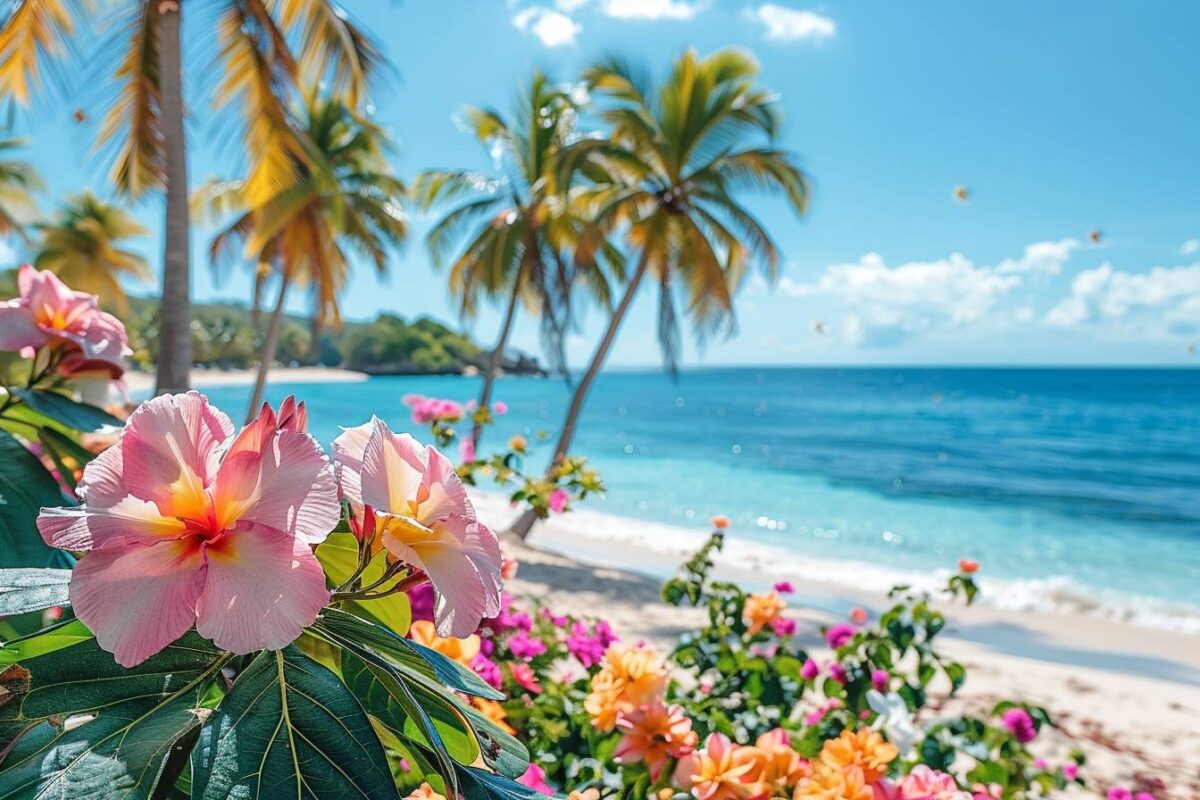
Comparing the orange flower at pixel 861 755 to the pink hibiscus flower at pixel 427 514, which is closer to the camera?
the pink hibiscus flower at pixel 427 514

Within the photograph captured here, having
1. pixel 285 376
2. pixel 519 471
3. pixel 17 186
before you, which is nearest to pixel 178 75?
pixel 519 471

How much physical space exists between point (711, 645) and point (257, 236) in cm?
1071

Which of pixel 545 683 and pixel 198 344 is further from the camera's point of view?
pixel 198 344

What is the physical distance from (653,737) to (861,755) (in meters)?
0.27

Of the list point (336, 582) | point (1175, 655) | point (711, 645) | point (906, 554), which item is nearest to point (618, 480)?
point (906, 554)

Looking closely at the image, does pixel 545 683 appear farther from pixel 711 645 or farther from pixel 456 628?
pixel 456 628

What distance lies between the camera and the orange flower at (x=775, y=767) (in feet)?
3.12

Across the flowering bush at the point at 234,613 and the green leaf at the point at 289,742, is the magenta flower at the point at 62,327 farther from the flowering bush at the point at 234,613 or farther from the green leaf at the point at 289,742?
the green leaf at the point at 289,742

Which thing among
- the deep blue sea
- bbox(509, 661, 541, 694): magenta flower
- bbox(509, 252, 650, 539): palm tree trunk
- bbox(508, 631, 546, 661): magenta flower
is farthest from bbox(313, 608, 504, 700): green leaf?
bbox(509, 252, 650, 539): palm tree trunk

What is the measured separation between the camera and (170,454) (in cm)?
45

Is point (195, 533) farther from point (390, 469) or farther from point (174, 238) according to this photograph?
point (174, 238)

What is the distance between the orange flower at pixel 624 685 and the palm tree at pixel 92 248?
84.4 feet

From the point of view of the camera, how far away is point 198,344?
5028 cm

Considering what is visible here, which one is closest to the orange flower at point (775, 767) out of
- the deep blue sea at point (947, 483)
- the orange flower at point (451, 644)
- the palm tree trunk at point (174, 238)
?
the orange flower at point (451, 644)
